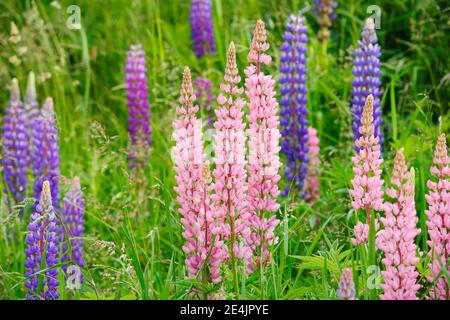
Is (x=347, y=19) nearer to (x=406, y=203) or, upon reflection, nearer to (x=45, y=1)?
(x=45, y=1)

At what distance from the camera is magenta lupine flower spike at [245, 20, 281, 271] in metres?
2.70

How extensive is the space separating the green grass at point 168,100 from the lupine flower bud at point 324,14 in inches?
4.2

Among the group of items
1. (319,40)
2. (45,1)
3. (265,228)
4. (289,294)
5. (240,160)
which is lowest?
(289,294)

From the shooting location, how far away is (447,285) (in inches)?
103

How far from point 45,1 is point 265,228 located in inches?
164

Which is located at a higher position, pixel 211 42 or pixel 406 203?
pixel 211 42

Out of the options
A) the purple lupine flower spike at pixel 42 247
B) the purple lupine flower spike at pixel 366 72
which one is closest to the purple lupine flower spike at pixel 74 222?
the purple lupine flower spike at pixel 42 247

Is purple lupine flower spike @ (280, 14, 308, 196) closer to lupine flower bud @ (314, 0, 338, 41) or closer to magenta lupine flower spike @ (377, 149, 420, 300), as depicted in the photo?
lupine flower bud @ (314, 0, 338, 41)

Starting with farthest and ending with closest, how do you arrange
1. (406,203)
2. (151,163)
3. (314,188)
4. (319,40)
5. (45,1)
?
(45,1) → (319,40) → (151,163) → (314,188) → (406,203)

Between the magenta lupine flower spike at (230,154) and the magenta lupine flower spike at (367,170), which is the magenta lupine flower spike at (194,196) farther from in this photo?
the magenta lupine flower spike at (367,170)

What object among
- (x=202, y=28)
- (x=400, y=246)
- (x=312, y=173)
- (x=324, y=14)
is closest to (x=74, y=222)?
(x=312, y=173)

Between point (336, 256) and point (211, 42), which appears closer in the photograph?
point (336, 256)

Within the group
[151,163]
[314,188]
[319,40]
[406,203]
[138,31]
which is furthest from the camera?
[138,31]

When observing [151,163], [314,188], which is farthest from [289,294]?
[151,163]
